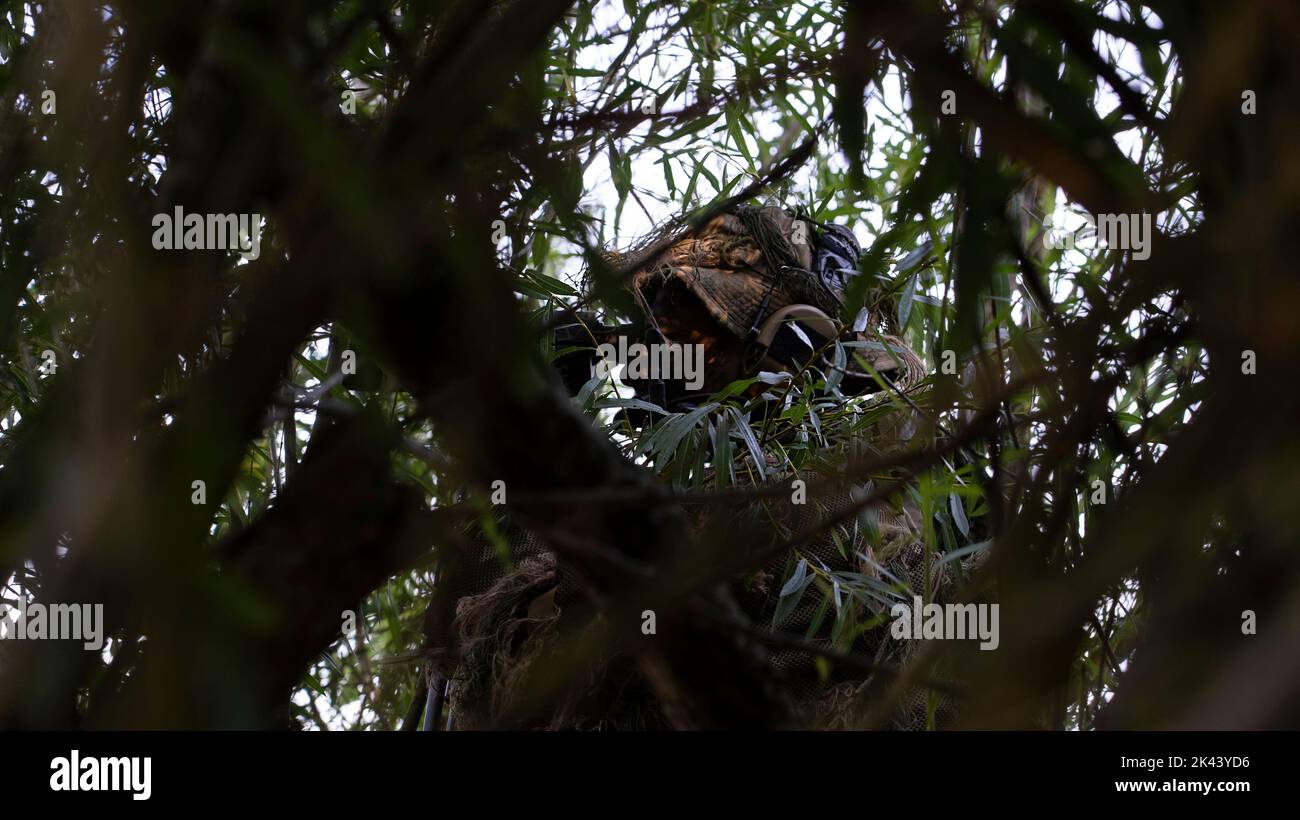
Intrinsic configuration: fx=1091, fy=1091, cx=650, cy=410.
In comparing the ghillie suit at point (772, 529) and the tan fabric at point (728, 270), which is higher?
the tan fabric at point (728, 270)

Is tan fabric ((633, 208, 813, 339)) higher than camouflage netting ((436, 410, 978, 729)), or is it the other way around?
tan fabric ((633, 208, 813, 339))

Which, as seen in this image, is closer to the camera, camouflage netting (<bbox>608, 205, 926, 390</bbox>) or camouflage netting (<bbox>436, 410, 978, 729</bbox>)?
camouflage netting (<bbox>436, 410, 978, 729</bbox>)

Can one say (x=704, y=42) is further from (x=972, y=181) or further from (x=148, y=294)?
(x=148, y=294)

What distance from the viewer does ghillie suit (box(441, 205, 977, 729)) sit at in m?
1.27

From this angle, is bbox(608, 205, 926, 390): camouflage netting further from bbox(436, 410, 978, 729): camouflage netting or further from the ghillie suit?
bbox(436, 410, 978, 729): camouflage netting

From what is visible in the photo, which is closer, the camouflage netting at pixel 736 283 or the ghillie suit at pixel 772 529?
the ghillie suit at pixel 772 529

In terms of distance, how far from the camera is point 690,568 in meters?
0.44

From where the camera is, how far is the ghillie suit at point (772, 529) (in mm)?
1266

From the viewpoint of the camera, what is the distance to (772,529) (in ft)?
4.39

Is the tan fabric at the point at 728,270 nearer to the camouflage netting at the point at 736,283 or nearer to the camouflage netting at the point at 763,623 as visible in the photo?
the camouflage netting at the point at 736,283

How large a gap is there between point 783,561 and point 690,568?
96cm

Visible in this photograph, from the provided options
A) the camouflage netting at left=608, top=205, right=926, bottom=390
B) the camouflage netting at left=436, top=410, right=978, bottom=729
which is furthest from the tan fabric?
the camouflage netting at left=436, top=410, right=978, bottom=729

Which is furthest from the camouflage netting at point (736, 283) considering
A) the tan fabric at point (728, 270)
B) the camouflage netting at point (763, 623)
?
the camouflage netting at point (763, 623)

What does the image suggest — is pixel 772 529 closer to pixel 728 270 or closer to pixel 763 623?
pixel 763 623
